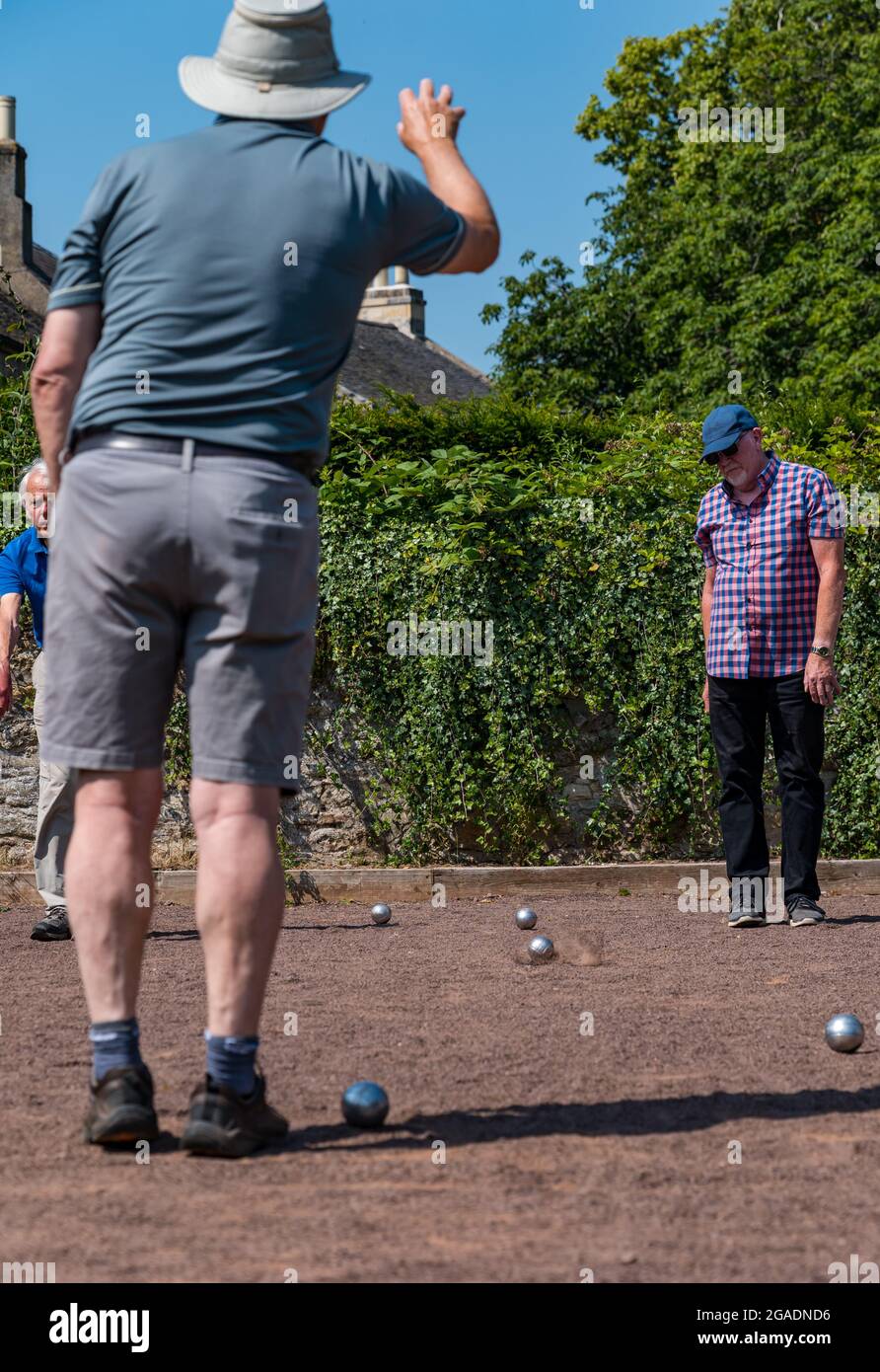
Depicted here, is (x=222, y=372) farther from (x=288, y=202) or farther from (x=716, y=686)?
(x=716, y=686)

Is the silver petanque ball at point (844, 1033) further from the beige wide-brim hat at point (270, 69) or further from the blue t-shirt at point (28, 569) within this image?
the blue t-shirt at point (28, 569)

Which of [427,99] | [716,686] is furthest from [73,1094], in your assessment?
[716,686]

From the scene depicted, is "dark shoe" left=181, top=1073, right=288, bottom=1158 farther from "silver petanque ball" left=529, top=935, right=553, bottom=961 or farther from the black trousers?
the black trousers

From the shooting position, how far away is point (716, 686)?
292 inches

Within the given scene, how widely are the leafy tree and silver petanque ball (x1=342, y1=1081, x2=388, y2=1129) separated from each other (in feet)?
67.7

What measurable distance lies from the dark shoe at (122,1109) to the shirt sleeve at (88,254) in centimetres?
159

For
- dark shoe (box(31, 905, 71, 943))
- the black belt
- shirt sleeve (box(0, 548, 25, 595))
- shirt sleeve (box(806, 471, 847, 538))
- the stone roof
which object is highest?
the stone roof

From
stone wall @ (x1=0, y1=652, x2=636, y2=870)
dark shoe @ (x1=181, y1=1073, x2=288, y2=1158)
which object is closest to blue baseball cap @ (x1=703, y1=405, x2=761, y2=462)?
stone wall @ (x1=0, y1=652, x2=636, y2=870)

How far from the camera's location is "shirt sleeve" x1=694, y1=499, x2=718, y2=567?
754 centimetres

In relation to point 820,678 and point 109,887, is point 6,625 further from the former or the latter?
point 109,887

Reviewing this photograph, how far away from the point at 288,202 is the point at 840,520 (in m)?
4.38

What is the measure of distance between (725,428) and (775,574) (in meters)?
0.69

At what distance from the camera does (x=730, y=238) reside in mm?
29562

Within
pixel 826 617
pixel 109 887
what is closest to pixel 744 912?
pixel 826 617
